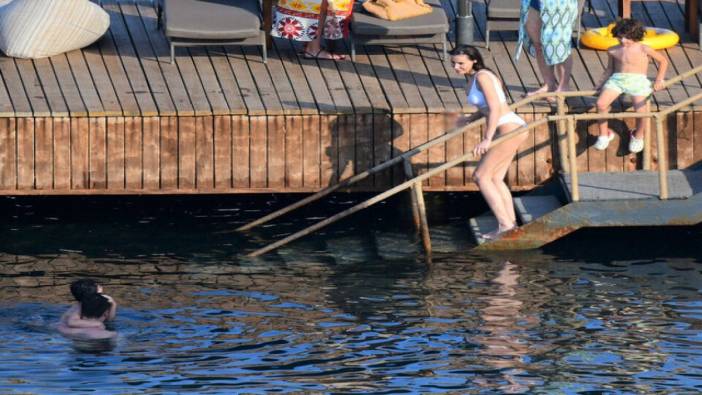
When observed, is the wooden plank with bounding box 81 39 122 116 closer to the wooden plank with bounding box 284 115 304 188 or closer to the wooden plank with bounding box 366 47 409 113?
the wooden plank with bounding box 284 115 304 188

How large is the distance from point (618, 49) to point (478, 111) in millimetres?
1363

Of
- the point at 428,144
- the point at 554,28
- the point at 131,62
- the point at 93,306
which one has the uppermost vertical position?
the point at 554,28

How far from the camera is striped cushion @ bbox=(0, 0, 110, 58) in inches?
683

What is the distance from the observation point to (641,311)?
44.9 ft

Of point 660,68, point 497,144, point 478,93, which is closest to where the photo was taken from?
point 478,93

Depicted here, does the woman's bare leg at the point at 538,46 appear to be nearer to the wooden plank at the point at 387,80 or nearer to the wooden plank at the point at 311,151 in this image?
the wooden plank at the point at 387,80

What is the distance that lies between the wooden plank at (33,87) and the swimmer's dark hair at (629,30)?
4922mm

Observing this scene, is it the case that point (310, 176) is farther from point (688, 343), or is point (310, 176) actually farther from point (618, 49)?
point (688, 343)

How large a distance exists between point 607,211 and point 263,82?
351 centimetres

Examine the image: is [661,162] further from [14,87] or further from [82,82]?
[14,87]

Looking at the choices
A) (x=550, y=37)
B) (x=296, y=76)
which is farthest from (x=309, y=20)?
(x=550, y=37)

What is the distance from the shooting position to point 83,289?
43.1 ft

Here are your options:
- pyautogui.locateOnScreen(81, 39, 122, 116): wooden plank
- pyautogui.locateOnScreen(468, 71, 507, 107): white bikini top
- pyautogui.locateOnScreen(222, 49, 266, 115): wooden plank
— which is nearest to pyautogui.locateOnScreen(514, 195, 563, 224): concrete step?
pyautogui.locateOnScreen(468, 71, 507, 107): white bikini top

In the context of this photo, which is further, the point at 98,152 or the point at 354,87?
the point at 354,87
